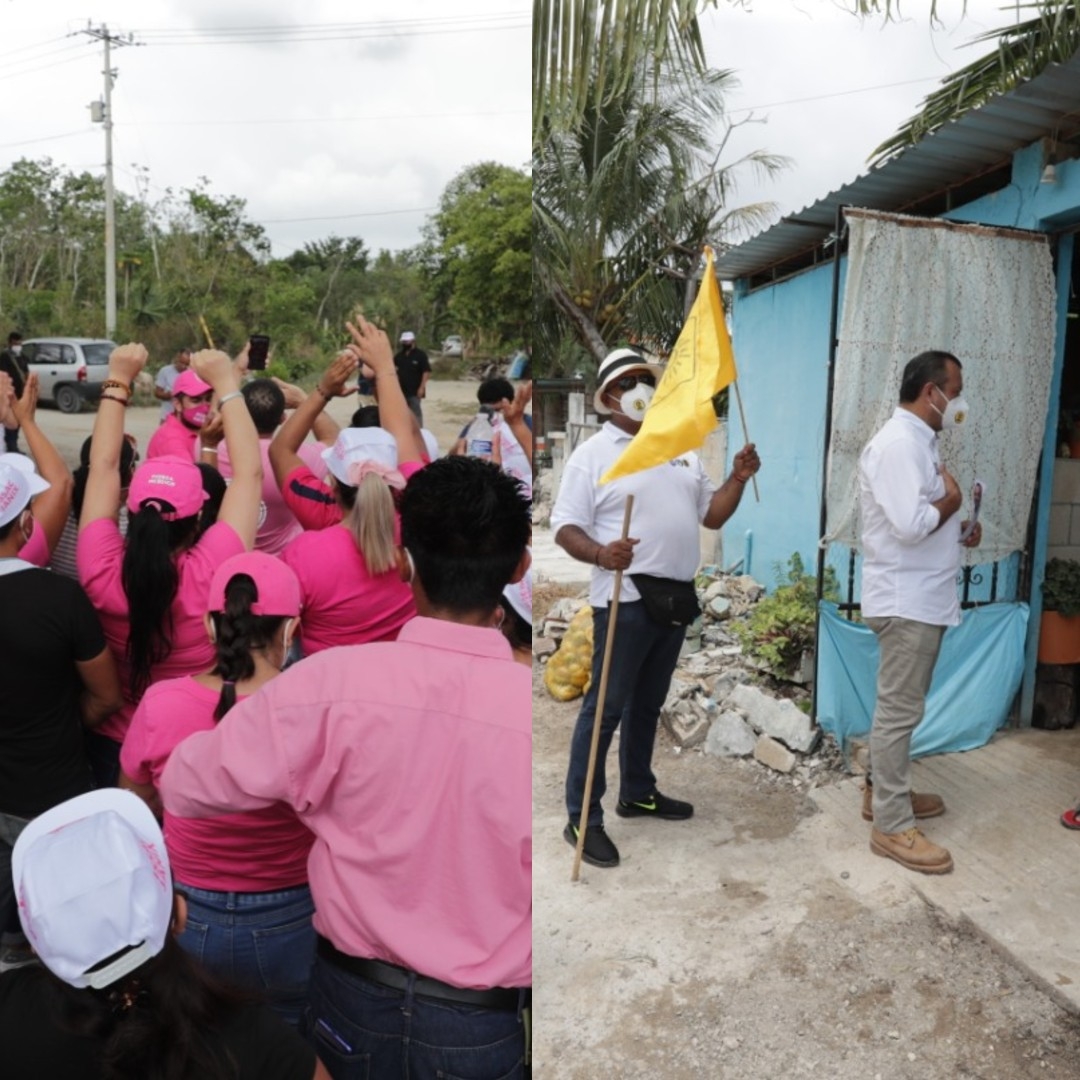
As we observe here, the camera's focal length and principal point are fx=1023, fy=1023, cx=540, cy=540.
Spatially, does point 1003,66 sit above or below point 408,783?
above

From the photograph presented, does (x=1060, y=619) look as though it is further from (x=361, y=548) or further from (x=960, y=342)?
(x=361, y=548)

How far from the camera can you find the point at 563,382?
2.78 meters

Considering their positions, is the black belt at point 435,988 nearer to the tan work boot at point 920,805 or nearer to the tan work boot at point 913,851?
the tan work boot at point 913,851

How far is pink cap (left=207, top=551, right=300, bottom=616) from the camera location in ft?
4.76

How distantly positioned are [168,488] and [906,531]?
1.74 m

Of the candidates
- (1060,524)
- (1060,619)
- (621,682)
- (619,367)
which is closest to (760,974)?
(621,682)

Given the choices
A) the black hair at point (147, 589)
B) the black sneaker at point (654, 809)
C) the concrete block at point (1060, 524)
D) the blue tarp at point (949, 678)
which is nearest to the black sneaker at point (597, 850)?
the black sneaker at point (654, 809)

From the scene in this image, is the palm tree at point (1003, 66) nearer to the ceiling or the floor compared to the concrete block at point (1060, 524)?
nearer to the ceiling

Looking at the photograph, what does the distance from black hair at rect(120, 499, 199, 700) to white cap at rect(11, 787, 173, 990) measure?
0.48m

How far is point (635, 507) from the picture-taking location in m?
2.63

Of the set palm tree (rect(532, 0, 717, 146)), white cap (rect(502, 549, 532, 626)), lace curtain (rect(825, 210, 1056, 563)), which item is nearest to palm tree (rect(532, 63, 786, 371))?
palm tree (rect(532, 0, 717, 146))

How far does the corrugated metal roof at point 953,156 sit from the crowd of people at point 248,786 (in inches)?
80.9

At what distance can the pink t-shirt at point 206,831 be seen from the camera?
1.40 meters

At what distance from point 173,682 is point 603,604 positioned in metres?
1.40
